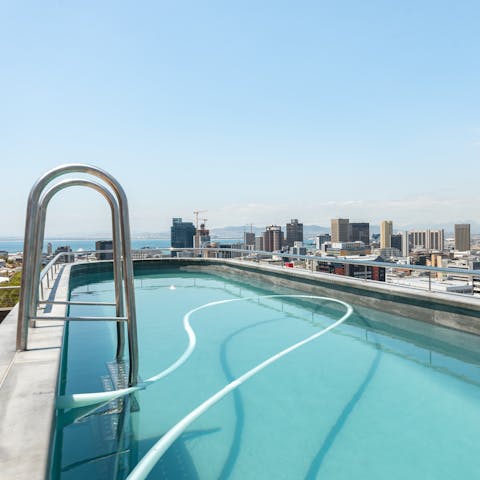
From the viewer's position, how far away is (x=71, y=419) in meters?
2.33

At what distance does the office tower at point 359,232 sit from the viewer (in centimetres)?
9637

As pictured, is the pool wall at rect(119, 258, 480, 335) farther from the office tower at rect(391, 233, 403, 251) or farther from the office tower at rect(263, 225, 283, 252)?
the office tower at rect(391, 233, 403, 251)

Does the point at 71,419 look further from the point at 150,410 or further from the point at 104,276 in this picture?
the point at 104,276

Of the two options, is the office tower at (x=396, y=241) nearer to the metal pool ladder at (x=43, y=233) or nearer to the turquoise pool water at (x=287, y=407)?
the turquoise pool water at (x=287, y=407)

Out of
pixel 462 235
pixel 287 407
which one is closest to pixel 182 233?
pixel 462 235

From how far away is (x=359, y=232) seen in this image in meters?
103

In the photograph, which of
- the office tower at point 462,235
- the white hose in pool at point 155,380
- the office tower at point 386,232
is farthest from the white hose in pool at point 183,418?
the office tower at point 386,232

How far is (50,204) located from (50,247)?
268 inches

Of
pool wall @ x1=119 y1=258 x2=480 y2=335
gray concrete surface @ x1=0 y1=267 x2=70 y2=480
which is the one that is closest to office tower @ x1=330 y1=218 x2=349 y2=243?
pool wall @ x1=119 y1=258 x2=480 y2=335

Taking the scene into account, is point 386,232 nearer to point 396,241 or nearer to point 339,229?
point 396,241

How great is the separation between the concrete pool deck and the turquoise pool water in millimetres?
275

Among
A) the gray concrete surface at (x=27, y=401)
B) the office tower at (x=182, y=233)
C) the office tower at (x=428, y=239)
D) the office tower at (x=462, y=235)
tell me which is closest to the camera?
the gray concrete surface at (x=27, y=401)

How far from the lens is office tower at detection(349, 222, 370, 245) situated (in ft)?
316

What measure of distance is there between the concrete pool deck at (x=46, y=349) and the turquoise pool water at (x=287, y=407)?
275mm
